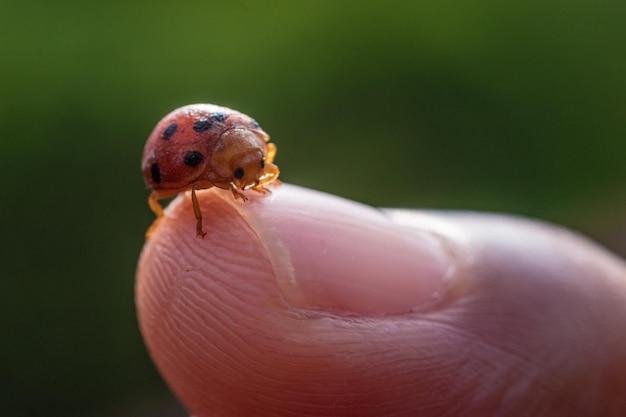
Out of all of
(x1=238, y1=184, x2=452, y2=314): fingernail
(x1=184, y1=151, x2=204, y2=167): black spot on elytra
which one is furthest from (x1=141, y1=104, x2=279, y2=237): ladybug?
(x1=238, y1=184, x2=452, y2=314): fingernail

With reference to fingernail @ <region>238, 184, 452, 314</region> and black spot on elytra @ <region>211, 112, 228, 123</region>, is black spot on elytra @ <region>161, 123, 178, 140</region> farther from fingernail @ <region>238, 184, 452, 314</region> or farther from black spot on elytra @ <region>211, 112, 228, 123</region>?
fingernail @ <region>238, 184, 452, 314</region>

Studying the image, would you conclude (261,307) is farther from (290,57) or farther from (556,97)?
(556,97)

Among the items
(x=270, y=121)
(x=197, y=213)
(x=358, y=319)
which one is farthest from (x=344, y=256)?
(x=270, y=121)

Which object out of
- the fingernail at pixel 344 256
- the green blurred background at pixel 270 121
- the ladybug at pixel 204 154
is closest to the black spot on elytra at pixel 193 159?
the ladybug at pixel 204 154

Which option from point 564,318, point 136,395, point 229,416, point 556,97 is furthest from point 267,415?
point 556,97

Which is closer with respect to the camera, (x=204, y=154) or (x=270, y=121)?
(x=204, y=154)

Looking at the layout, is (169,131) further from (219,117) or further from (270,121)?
(270,121)

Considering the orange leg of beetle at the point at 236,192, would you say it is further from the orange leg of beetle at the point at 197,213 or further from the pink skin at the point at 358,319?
the orange leg of beetle at the point at 197,213
